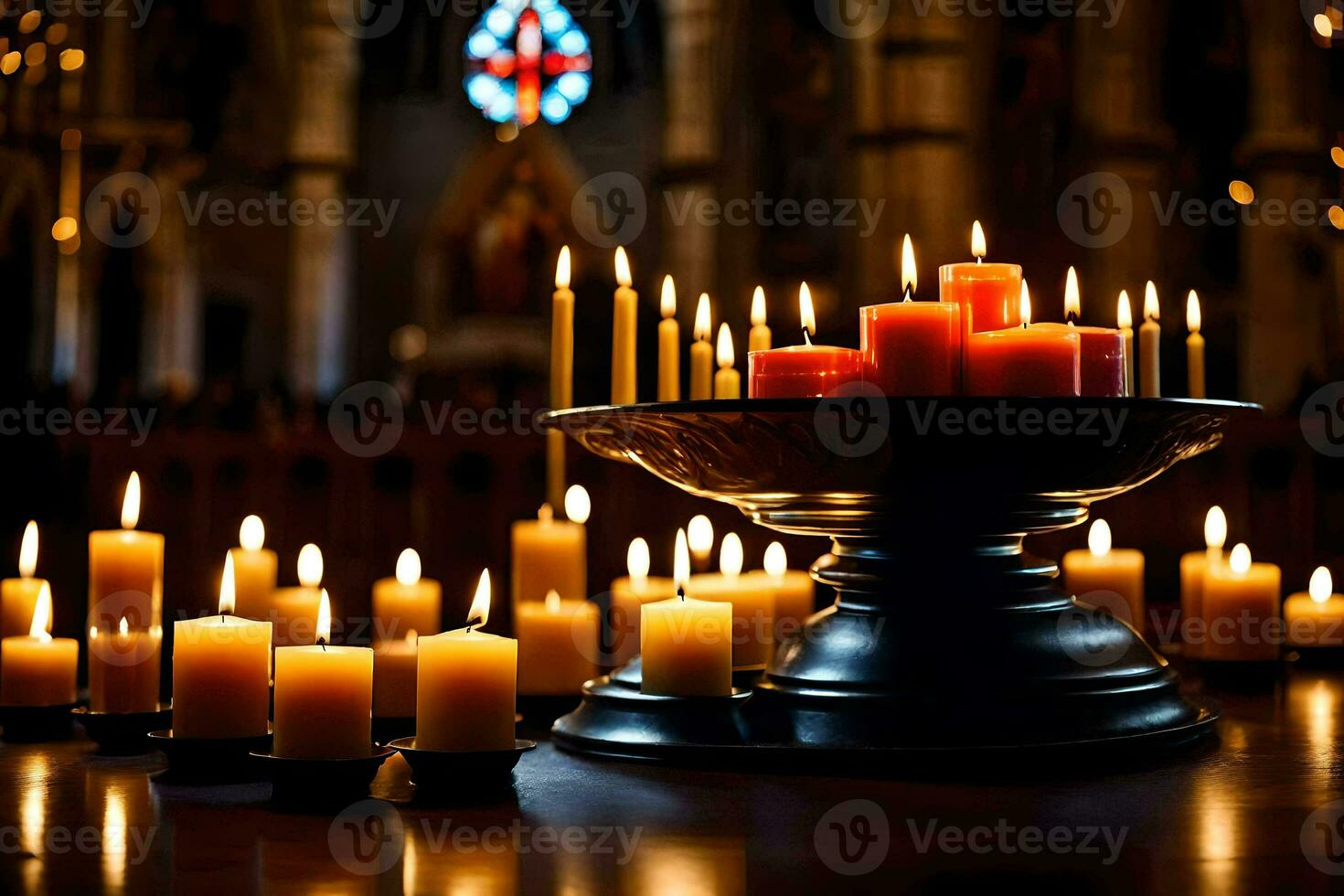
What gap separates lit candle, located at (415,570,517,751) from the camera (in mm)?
1585

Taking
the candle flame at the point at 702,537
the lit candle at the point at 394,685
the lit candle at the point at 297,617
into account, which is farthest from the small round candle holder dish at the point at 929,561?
the lit candle at the point at 297,617

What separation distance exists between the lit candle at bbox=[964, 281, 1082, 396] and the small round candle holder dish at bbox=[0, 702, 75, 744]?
1.27 m

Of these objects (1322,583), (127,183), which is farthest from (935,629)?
(127,183)

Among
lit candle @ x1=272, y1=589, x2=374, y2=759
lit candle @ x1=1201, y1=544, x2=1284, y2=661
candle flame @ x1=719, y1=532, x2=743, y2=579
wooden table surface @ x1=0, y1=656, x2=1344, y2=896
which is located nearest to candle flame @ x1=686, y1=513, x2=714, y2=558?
candle flame @ x1=719, y1=532, x2=743, y2=579

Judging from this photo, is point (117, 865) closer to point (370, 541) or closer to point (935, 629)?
point (935, 629)

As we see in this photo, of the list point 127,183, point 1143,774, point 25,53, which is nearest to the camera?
point 1143,774

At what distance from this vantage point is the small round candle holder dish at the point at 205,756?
5.47 ft

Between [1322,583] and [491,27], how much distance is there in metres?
12.1

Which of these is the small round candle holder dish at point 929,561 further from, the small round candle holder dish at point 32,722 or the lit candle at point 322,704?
the small round candle holder dish at point 32,722

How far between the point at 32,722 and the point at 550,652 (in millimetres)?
704

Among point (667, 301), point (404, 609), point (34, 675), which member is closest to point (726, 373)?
point (667, 301)

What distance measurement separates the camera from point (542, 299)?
13.6 m

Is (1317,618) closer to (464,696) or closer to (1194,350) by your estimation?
(1194,350)

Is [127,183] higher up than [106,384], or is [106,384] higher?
[127,183]
